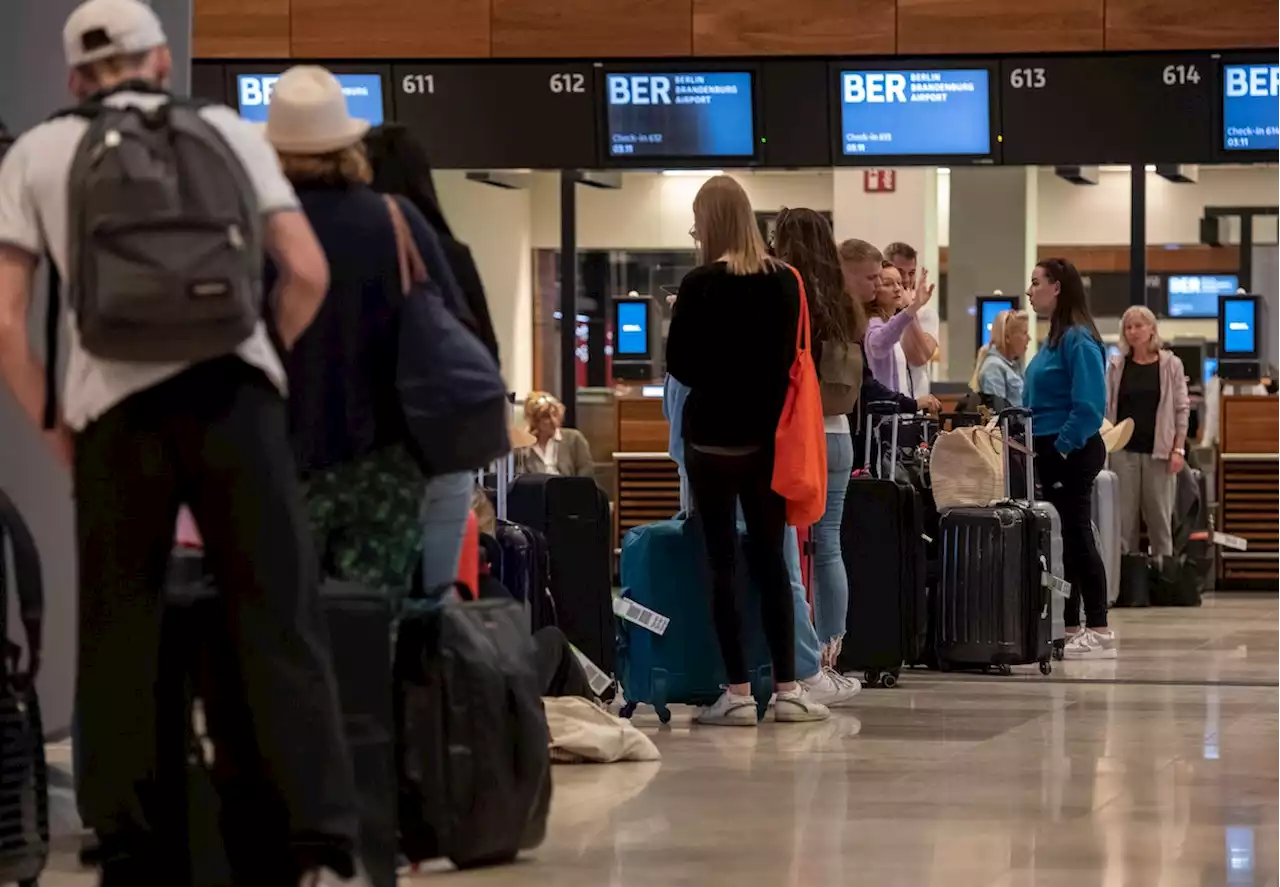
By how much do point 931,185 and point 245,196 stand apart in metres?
11.7

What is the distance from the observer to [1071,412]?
9.03 m

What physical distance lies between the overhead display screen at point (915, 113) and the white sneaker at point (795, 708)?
18.4ft

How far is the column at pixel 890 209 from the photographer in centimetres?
1469

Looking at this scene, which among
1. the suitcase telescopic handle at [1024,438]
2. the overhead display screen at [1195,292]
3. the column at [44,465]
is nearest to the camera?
the column at [44,465]

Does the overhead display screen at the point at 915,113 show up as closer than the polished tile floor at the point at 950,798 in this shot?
No

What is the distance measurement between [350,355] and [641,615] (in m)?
3.09

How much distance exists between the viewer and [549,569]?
7184mm

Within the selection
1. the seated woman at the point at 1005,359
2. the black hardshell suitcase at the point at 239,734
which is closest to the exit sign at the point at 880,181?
the seated woman at the point at 1005,359

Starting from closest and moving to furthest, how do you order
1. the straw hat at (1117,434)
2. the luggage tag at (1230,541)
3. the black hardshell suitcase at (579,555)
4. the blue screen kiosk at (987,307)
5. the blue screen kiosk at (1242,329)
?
1. the black hardshell suitcase at (579,555)
2. the straw hat at (1117,434)
3. the luggage tag at (1230,541)
4. the blue screen kiosk at (1242,329)
5. the blue screen kiosk at (987,307)

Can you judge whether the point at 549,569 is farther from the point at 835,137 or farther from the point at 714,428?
the point at 835,137

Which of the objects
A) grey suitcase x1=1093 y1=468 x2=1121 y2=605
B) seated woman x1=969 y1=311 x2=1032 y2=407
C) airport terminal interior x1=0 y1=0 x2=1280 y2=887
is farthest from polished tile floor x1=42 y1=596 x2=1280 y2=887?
grey suitcase x1=1093 y1=468 x2=1121 y2=605

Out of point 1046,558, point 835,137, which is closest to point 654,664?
point 1046,558

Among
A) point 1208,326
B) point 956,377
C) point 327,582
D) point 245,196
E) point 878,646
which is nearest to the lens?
point 245,196

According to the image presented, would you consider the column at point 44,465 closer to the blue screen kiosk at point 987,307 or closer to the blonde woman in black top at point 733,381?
the blonde woman in black top at point 733,381
